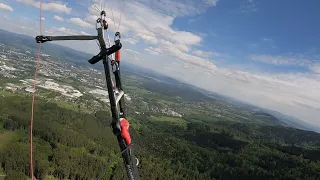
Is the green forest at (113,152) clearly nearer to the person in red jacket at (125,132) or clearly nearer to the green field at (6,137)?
the green field at (6,137)

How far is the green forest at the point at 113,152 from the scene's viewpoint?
92.5m

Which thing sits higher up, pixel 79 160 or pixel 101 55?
pixel 101 55

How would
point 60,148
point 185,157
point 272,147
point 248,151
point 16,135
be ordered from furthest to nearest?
point 272,147 → point 248,151 → point 185,157 → point 16,135 → point 60,148

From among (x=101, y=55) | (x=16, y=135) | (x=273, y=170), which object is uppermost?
(x=101, y=55)

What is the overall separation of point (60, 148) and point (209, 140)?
11073cm

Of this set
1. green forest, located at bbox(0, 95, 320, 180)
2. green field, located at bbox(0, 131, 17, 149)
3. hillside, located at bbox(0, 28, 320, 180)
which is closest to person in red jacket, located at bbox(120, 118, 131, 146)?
hillside, located at bbox(0, 28, 320, 180)

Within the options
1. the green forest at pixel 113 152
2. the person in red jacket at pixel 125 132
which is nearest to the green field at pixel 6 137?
the green forest at pixel 113 152

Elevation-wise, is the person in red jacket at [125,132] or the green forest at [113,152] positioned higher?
the person in red jacket at [125,132]

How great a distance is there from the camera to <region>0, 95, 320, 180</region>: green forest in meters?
92.5

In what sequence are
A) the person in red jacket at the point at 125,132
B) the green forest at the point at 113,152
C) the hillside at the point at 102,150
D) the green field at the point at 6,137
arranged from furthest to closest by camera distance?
the green field at the point at 6,137
the hillside at the point at 102,150
the green forest at the point at 113,152
the person in red jacket at the point at 125,132

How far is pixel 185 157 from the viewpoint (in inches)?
5694

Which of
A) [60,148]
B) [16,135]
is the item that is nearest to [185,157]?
[60,148]

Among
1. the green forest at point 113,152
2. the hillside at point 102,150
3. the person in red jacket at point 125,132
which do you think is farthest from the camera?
the hillside at point 102,150

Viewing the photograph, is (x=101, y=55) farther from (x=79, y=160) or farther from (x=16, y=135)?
(x=16, y=135)
